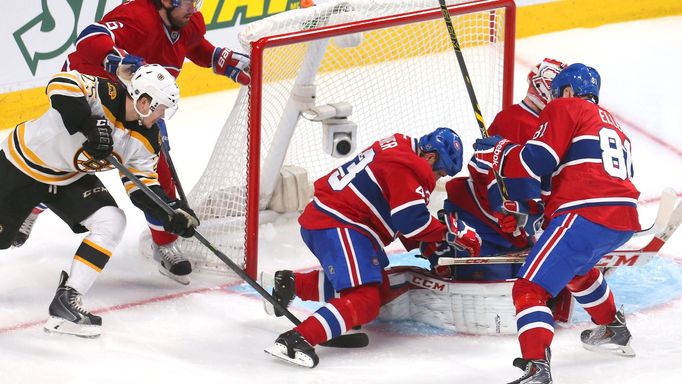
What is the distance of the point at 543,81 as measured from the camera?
4859 mm

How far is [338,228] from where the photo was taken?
14.8ft

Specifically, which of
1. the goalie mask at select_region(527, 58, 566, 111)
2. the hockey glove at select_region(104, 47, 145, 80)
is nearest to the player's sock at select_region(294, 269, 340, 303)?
the hockey glove at select_region(104, 47, 145, 80)

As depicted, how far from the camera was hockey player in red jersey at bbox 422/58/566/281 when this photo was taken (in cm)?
473

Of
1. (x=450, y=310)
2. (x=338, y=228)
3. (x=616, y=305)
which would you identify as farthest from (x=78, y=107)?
(x=616, y=305)

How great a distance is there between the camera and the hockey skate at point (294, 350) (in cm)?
431

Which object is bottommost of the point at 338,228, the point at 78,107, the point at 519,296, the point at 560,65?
the point at 519,296

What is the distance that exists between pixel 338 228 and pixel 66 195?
2.90ft

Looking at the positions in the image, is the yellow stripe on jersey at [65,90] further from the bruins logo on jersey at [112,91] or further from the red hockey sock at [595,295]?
the red hockey sock at [595,295]

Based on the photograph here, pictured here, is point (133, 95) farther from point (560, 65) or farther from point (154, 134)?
point (560, 65)

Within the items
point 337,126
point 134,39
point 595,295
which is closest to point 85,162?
point 134,39

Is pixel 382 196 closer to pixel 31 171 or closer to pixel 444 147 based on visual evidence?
pixel 444 147

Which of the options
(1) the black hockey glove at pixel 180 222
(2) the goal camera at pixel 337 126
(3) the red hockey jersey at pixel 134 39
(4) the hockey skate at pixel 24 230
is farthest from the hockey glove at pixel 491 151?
(4) the hockey skate at pixel 24 230

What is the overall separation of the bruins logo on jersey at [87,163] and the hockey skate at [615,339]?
1612 mm

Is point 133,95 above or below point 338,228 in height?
above
